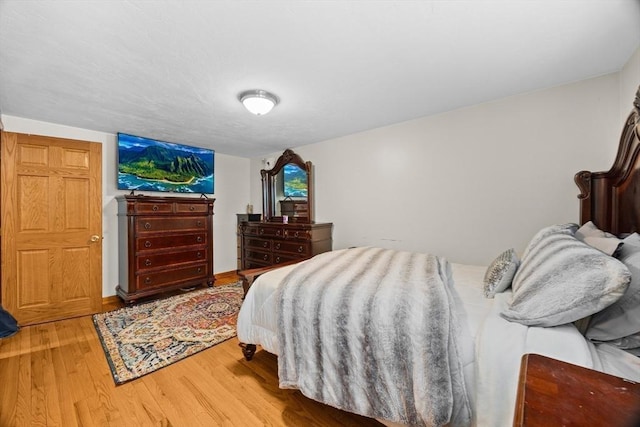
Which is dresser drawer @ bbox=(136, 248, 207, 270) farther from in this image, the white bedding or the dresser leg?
the white bedding

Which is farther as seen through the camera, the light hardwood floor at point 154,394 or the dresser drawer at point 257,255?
the dresser drawer at point 257,255

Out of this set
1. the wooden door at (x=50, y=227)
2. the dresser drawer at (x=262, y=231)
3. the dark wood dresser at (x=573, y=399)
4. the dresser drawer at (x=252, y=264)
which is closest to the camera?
the dark wood dresser at (x=573, y=399)

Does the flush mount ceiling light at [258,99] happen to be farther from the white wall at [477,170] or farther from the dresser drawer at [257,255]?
the dresser drawer at [257,255]

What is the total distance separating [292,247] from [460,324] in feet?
9.02

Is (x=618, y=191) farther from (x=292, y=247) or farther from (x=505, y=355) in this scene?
(x=292, y=247)

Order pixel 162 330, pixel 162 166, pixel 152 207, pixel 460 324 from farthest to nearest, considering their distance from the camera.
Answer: pixel 162 166 → pixel 152 207 → pixel 162 330 → pixel 460 324

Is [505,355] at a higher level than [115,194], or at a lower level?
lower

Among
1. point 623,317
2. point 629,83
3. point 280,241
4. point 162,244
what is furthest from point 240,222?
point 629,83

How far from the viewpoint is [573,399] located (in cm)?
56

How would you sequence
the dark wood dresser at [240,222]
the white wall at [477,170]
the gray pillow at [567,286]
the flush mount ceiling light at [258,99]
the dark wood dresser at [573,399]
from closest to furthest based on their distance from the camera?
the dark wood dresser at [573,399]
the gray pillow at [567,286]
the white wall at [477,170]
the flush mount ceiling light at [258,99]
the dark wood dresser at [240,222]

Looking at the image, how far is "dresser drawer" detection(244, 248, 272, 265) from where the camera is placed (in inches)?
162

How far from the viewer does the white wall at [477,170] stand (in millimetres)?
→ 2133

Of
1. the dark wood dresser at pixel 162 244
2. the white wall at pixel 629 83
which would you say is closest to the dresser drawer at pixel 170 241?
the dark wood dresser at pixel 162 244

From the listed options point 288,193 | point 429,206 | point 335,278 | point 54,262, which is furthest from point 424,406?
point 54,262
